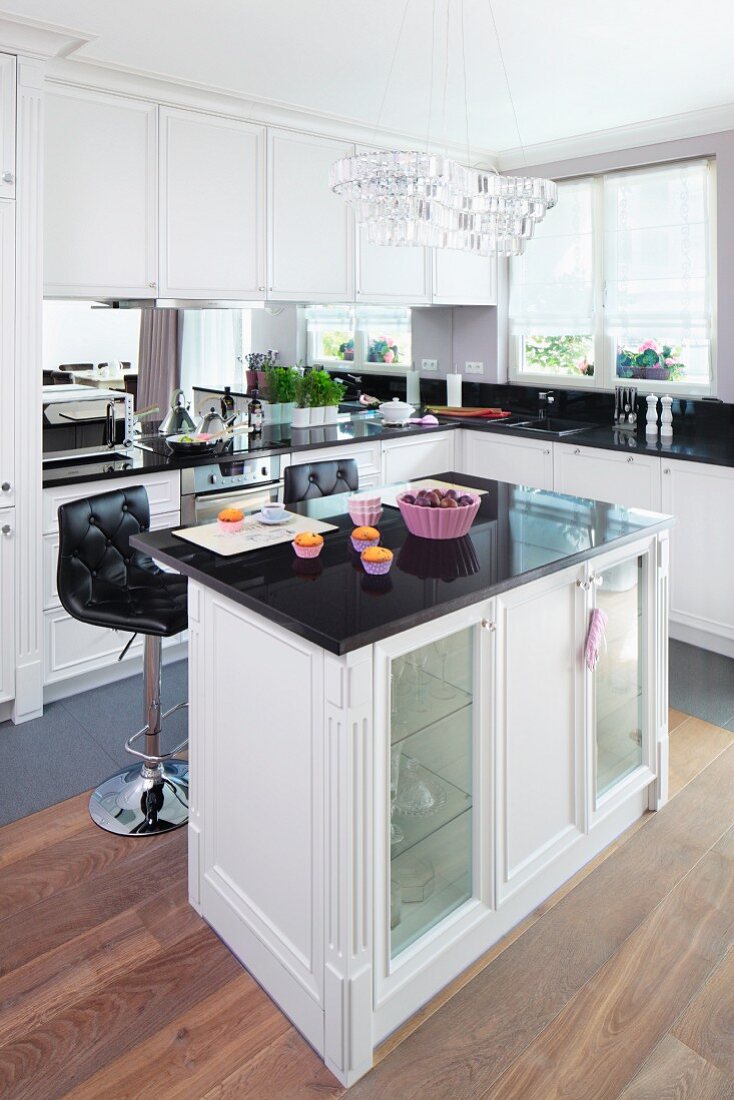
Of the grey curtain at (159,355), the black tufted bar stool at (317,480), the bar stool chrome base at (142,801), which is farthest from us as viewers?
the grey curtain at (159,355)

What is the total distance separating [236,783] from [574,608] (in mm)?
992

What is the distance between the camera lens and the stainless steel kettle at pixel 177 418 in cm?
403

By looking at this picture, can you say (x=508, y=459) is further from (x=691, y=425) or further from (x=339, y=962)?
(x=339, y=962)

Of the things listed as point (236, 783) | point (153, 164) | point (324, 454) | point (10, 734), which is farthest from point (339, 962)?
point (153, 164)

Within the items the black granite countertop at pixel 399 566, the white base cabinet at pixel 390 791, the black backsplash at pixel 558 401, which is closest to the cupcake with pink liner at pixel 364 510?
the black granite countertop at pixel 399 566

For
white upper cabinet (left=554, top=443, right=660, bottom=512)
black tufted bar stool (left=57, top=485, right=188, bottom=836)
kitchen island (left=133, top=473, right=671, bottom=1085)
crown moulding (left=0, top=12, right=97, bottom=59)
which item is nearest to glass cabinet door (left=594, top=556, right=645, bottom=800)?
kitchen island (left=133, top=473, right=671, bottom=1085)

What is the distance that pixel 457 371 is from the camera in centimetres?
540

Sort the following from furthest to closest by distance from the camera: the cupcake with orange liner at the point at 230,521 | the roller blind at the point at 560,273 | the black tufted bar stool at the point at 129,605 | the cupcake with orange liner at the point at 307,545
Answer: the roller blind at the point at 560,273
the black tufted bar stool at the point at 129,605
the cupcake with orange liner at the point at 230,521
the cupcake with orange liner at the point at 307,545

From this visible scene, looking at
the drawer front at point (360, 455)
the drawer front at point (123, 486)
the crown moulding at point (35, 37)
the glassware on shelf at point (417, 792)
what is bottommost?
the glassware on shelf at point (417, 792)

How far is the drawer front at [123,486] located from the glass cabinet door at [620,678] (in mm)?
1770

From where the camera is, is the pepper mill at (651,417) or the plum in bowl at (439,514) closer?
the plum in bowl at (439,514)

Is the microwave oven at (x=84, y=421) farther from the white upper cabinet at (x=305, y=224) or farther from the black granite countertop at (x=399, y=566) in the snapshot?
the black granite countertop at (x=399, y=566)

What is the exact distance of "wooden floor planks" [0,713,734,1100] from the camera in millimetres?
1673

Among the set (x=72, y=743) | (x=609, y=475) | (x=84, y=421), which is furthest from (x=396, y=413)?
(x=72, y=743)
